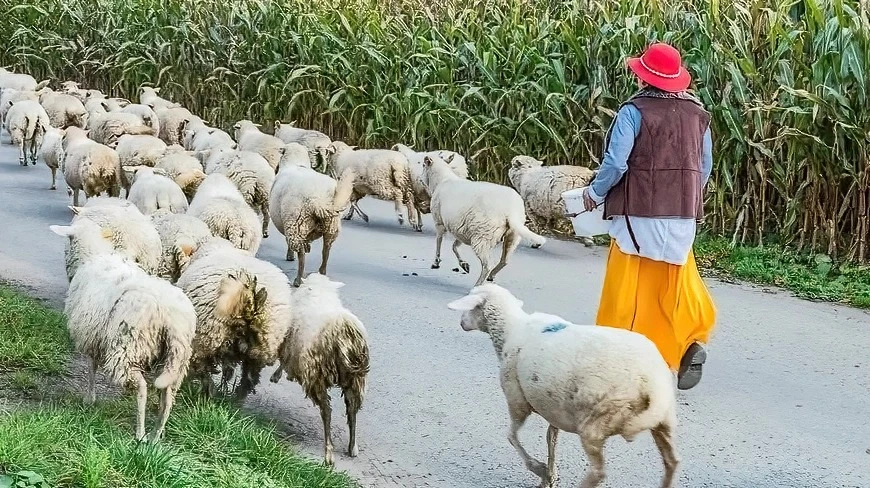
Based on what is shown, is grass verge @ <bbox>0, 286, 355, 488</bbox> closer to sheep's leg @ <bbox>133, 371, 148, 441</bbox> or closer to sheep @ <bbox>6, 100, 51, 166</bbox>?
sheep's leg @ <bbox>133, 371, 148, 441</bbox>

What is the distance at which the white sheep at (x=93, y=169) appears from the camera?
11133mm

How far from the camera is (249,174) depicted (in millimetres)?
10164

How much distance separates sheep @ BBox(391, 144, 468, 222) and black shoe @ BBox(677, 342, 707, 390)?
16.1 ft

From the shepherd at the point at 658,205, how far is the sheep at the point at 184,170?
507 cm

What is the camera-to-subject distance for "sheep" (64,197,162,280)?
7.18 m

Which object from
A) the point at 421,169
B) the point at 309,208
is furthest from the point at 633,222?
the point at 421,169

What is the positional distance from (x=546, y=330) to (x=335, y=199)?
427cm

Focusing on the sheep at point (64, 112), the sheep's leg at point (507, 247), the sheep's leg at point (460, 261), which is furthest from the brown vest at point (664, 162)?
the sheep at point (64, 112)

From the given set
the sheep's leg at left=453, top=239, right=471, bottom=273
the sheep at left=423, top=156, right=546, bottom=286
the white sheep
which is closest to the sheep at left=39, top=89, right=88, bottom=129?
the white sheep

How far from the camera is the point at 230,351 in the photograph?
586 cm

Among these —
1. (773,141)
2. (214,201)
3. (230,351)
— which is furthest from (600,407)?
(773,141)

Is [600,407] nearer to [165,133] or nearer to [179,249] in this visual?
[179,249]

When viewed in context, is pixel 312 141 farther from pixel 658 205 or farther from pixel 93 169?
pixel 658 205

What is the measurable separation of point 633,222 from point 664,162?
0.36m
